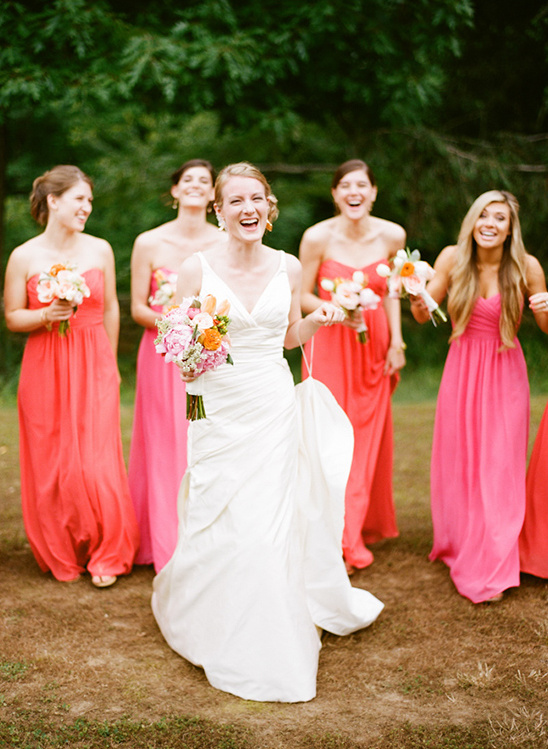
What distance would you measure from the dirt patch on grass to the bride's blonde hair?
170 centimetres

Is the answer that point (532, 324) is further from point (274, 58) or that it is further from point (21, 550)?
point (21, 550)

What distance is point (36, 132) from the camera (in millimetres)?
14195

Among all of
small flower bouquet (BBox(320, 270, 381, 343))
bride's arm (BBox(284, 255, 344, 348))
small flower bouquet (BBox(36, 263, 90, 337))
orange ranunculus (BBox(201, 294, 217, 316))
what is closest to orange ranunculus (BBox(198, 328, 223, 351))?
orange ranunculus (BBox(201, 294, 217, 316))

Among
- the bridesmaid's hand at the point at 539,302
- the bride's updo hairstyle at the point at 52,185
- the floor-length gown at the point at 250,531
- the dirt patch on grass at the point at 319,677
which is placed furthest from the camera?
the bride's updo hairstyle at the point at 52,185

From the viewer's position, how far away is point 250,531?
382 cm

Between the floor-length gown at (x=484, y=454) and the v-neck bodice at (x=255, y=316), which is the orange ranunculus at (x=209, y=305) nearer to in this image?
the v-neck bodice at (x=255, y=316)

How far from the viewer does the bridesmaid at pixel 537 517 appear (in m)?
5.01

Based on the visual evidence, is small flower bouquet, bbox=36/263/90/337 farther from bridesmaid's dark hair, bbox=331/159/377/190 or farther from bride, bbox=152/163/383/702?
bridesmaid's dark hair, bbox=331/159/377/190

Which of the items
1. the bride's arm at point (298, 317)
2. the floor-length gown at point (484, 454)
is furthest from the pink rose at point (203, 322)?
the floor-length gown at point (484, 454)

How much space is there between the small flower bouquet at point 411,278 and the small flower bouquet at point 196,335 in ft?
4.69

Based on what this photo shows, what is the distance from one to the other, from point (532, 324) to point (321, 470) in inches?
382

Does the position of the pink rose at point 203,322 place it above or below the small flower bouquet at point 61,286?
below

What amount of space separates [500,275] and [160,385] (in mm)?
2392

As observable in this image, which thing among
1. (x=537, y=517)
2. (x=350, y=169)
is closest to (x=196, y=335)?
(x=350, y=169)
